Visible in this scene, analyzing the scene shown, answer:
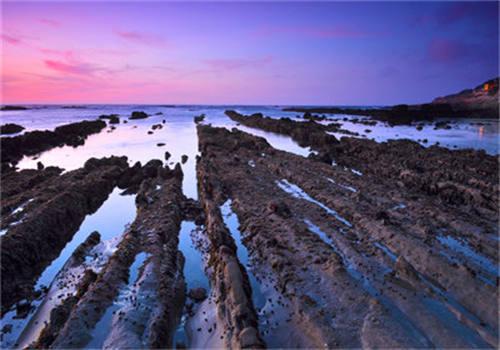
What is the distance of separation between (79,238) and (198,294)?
6810mm

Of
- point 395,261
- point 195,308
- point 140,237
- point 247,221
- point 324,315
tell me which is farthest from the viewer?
point 247,221

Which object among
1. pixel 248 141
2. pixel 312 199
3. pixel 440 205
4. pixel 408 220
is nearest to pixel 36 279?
→ pixel 312 199

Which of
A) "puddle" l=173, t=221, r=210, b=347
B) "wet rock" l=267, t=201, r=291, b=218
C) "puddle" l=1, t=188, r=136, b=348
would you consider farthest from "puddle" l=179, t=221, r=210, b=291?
"wet rock" l=267, t=201, r=291, b=218

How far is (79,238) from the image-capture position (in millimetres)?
10602

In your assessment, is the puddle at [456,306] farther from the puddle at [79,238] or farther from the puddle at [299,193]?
the puddle at [79,238]

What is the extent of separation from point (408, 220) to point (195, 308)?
29.4ft

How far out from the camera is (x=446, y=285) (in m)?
7.00

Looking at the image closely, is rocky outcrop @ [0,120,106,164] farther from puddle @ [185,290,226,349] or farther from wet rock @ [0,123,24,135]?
puddle @ [185,290,226,349]

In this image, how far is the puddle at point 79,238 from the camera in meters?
6.25

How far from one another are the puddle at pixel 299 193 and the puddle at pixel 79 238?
8.46 meters

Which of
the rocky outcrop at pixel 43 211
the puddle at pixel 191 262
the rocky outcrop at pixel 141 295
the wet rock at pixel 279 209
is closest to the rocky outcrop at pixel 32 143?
the rocky outcrop at pixel 43 211

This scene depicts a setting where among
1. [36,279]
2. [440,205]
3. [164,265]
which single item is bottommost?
[36,279]

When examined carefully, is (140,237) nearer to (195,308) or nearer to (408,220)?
(195,308)

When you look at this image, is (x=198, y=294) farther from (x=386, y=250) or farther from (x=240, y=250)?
(x=386, y=250)
